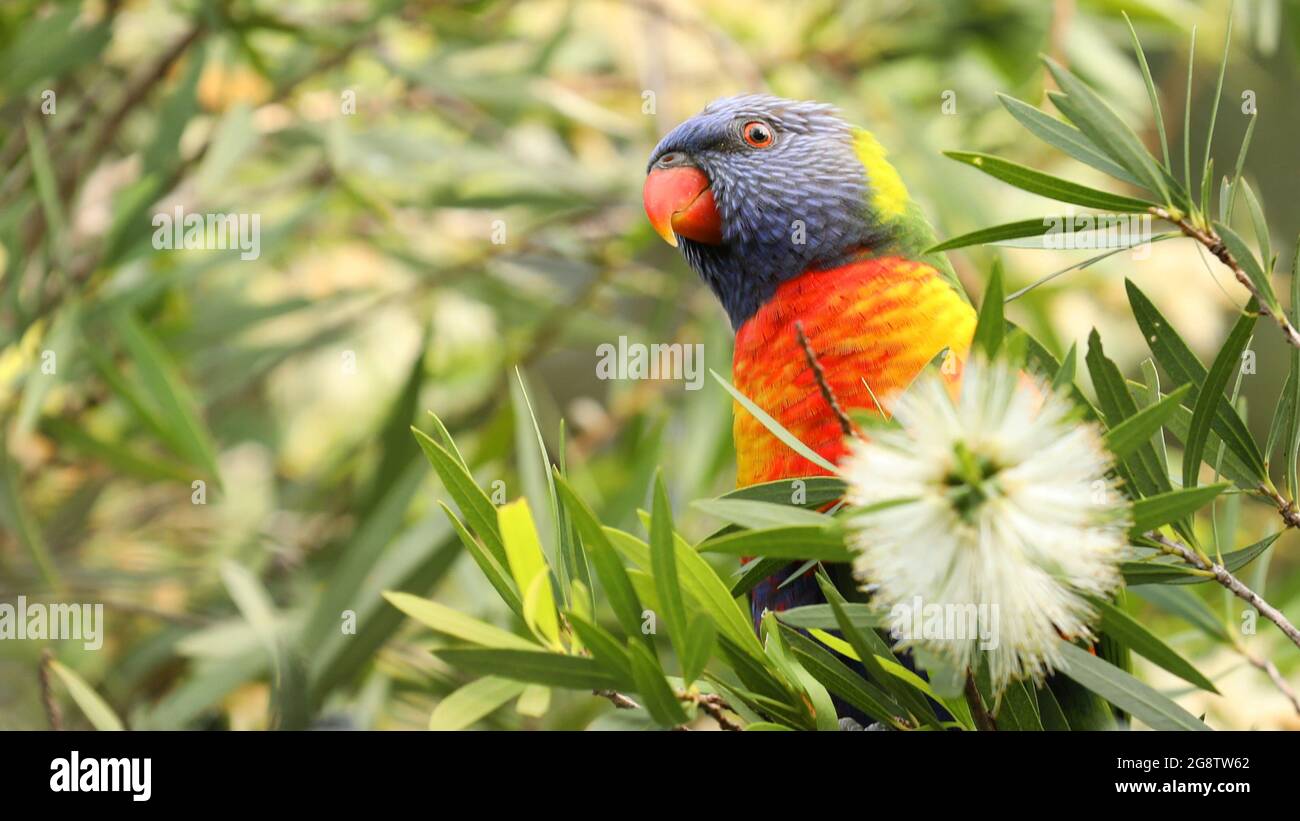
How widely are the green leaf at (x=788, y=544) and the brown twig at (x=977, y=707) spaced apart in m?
0.10

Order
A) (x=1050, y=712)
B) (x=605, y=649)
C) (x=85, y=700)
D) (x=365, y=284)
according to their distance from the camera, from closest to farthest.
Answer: (x=605, y=649), (x=1050, y=712), (x=85, y=700), (x=365, y=284)

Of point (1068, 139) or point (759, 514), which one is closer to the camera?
point (759, 514)

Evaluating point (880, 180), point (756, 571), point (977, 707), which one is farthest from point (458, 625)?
point (880, 180)

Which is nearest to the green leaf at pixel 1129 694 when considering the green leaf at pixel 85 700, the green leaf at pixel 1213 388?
the green leaf at pixel 1213 388

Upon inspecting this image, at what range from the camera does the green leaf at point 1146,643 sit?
551 mm

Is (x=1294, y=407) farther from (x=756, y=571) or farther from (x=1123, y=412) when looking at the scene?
(x=756, y=571)

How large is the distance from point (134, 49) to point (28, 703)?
1289 mm

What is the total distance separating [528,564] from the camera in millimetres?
603

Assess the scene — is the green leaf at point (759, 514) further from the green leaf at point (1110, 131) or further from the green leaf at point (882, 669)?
the green leaf at point (1110, 131)

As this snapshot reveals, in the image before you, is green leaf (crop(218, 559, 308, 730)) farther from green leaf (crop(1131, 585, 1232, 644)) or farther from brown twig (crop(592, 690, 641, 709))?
green leaf (crop(1131, 585, 1232, 644))

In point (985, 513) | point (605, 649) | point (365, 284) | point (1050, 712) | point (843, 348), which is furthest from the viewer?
point (365, 284)

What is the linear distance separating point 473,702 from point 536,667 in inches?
3.2

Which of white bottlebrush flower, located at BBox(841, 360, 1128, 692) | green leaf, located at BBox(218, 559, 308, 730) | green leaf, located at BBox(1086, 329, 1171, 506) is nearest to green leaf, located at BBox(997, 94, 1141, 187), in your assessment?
green leaf, located at BBox(1086, 329, 1171, 506)
